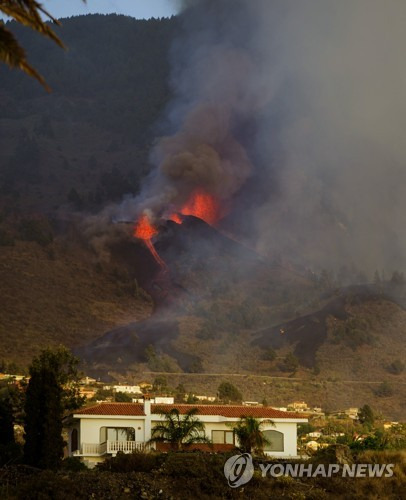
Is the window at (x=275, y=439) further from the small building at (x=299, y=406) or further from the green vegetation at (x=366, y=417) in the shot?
the small building at (x=299, y=406)

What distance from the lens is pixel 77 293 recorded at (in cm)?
14912

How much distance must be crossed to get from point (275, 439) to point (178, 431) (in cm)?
579

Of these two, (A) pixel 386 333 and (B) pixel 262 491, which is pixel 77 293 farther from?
(B) pixel 262 491

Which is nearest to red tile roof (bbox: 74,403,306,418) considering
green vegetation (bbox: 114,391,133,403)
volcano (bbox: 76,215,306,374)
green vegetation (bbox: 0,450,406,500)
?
green vegetation (bbox: 0,450,406,500)

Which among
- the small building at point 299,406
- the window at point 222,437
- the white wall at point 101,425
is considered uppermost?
the small building at point 299,406

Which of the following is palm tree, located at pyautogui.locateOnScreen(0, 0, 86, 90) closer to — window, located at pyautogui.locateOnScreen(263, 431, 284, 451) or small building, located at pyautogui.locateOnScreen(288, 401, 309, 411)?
window, located at pyautogui.locateOnScreen(263, 431, 284, 451)

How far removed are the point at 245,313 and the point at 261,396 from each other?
52.7 m

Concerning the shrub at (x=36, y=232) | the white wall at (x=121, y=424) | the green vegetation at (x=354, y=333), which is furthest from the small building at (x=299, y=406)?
the shrub at (x=36, y=232)

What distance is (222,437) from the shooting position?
39.2 meters

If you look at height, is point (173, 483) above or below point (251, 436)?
below

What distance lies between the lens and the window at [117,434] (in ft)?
124

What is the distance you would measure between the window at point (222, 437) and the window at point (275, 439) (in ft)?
5.19

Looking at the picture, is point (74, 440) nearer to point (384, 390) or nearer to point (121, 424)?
point (121, 424)

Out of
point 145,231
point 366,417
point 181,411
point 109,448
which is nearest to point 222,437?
point 181,411
